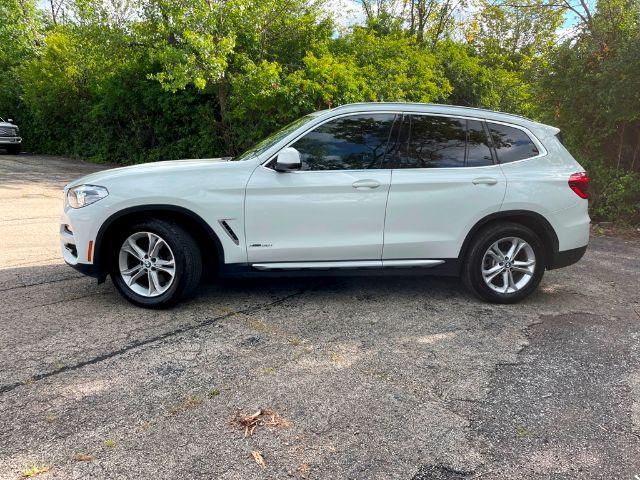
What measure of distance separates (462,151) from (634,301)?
2.25 meters

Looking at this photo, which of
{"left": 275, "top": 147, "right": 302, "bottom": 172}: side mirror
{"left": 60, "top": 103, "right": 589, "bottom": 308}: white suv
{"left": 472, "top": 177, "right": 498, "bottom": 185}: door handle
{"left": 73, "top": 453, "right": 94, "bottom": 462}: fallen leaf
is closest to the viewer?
{"left": 73, "top": 453, "right": 94, "bottom": 462}: fallen leaf

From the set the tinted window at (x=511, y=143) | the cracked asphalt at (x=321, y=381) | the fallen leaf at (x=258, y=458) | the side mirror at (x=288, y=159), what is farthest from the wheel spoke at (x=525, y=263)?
the fallen leaf at (x=258, y=458)

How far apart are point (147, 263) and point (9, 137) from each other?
70.6ft

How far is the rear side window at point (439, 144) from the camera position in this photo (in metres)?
4.58

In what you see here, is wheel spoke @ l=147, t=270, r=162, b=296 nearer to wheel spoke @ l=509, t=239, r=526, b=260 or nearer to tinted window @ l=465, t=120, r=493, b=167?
tinted window @ l=465, t=120, r=493, b=167

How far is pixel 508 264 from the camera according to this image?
4.71 metres

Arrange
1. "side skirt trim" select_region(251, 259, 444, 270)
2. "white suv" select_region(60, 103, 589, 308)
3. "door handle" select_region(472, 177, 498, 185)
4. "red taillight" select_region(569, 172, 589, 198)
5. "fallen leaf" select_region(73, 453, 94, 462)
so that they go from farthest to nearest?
"red taillight" select_region(569, 172, 589, 198) < "door handle" select_region(472, 177, 498, 185) < "side skirt trim" select_region(251, 259, 444, 270) < "white suv" select_region(60, 103, 589, 308) < "fallen leaf" select_region(73, 453, 94, 462)

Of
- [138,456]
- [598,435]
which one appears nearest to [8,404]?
[138,456]

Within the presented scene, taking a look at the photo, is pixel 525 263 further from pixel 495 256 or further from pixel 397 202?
pixel 397 202

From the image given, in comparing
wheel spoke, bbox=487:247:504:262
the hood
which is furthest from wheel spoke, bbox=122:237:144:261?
wheel spoke, bbox=487:247:504:262

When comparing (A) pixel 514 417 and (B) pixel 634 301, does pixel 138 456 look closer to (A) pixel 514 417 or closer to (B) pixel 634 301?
(A) pixel 514 417

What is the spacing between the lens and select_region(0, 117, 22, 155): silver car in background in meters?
21.8

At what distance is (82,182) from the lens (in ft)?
14.3

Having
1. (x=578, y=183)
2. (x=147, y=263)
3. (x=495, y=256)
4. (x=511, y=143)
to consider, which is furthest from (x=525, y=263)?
(x=147, y=263)
